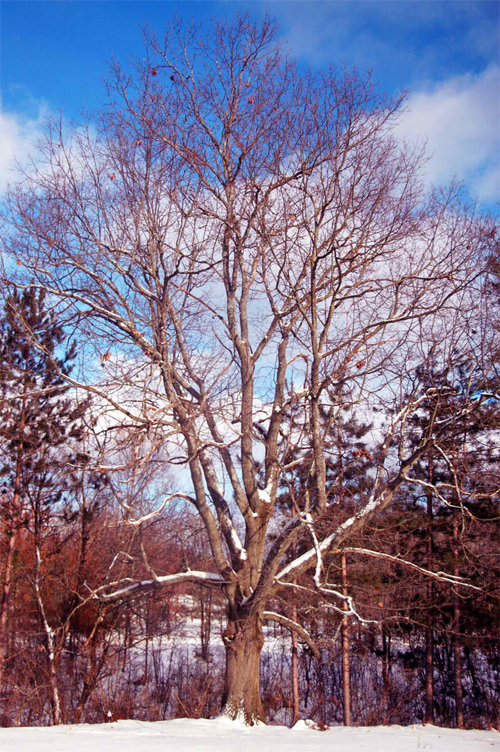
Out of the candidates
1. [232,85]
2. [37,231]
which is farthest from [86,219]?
[232,85]

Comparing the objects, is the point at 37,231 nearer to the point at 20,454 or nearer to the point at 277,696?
the point at 20,454

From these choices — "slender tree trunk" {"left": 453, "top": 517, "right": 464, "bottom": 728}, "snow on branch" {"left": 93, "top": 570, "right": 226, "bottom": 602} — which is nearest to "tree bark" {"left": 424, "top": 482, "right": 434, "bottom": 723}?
"slender tree trunk" {"left": 453, "top": 517, "right": 464, "bottom": 728}

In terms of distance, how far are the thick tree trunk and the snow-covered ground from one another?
0.24 meters

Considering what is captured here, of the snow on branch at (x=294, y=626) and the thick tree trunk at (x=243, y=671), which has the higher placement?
the snow on branch at (x=294, y=626)

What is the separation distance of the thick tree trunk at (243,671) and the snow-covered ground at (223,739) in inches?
9.3

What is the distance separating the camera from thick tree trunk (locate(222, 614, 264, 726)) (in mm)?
8172

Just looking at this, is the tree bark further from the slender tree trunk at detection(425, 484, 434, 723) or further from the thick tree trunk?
the thick tree trunk

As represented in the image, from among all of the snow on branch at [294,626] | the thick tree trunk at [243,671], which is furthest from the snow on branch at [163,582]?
the snow on branch at [294,626]

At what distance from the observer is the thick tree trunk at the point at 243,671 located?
8.17 meters

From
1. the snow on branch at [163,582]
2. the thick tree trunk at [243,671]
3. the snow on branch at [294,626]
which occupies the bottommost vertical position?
the thick tree trunk at [243,671]

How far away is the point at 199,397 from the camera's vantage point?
9156mm

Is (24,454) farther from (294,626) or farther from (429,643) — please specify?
(429,643)

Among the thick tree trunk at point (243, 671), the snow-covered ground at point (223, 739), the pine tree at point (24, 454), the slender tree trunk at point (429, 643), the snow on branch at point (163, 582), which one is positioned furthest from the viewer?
the slender tree trunk at point (429, 643)

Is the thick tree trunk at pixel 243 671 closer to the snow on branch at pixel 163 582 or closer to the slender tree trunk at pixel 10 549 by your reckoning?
the snow on branch at pixel 163 582
